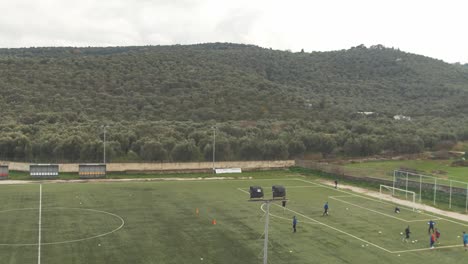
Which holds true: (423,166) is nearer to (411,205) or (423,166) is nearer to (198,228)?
(411,205)

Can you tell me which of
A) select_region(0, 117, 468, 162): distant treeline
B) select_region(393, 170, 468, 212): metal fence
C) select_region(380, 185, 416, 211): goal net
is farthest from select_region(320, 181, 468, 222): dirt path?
select_region(0, 117, 468, 162): distant treeline

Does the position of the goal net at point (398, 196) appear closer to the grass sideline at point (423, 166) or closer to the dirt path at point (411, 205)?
the dirt path at point (411, 205)

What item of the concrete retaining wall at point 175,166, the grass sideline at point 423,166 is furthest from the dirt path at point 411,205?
the concrete retaining wall at point 175,166

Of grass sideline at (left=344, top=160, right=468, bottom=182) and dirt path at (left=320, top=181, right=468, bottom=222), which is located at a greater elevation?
grass sideline at (left=344, top=160, right=468, bottom=182)

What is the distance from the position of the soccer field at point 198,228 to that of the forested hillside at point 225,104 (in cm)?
2254

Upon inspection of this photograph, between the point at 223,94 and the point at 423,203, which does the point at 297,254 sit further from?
the point at 223,94

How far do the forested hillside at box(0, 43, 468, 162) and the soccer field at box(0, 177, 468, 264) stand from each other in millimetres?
22541

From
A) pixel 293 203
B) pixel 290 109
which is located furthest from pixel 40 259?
pixel 290 109

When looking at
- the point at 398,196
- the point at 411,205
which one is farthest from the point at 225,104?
the point at 411,205

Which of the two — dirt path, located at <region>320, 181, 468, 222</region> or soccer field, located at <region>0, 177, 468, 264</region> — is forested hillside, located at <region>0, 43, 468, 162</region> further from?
soccer field, located at <region>0, 177, 468, 264</region>

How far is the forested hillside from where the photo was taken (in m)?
76.2

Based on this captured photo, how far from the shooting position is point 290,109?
381 ft

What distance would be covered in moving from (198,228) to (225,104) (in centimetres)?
8014

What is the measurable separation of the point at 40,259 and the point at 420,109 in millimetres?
117610
